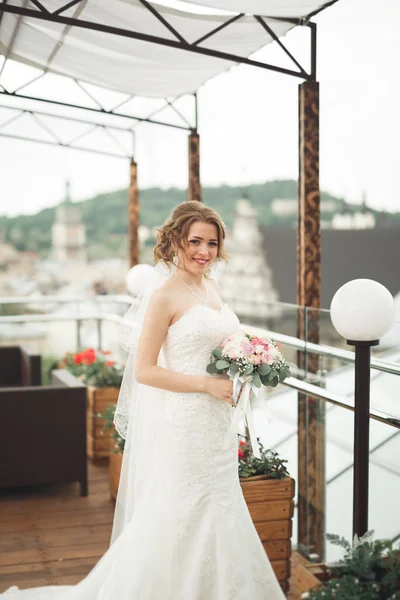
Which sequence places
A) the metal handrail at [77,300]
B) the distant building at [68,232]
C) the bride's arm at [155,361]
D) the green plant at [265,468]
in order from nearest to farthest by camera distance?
the bride's arm at [155,361], the green plant at [265,468], the metal handrail at [77,300], the distant building at [68,232]

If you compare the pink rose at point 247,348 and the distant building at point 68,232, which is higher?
the distant building at point 68,232

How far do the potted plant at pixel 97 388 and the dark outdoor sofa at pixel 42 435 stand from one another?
2.99 ft

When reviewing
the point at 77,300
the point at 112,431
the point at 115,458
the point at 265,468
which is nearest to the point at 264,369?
the point at 265,468

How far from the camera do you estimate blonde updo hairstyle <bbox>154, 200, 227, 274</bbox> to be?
2.67m

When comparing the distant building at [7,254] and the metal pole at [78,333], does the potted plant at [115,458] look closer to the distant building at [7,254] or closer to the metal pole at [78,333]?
the metal pole at [78,333]

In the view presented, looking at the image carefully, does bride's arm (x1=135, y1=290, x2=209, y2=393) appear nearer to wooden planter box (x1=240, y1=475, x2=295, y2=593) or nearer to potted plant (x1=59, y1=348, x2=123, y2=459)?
wooden planter box (x1=240, y1=475, x2=295, y2=593)

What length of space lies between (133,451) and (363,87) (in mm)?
15057

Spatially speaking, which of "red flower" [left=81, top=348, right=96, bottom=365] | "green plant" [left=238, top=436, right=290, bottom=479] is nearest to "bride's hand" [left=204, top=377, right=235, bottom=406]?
"green plant" [left=238, top=436, right=290, bottom=479]

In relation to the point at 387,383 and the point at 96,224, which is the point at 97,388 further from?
the point at 96,224

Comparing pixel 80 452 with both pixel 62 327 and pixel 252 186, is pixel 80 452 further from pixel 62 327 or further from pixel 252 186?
pixel 252 186

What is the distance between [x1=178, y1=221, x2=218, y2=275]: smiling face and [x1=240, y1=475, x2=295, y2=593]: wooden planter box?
120cm

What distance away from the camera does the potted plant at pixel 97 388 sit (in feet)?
18.9

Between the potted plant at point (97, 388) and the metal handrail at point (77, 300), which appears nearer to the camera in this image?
the potted plant at point (97, 388)

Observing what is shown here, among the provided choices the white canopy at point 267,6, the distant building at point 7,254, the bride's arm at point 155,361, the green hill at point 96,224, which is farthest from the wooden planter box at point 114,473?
the distant building at point 7,254
